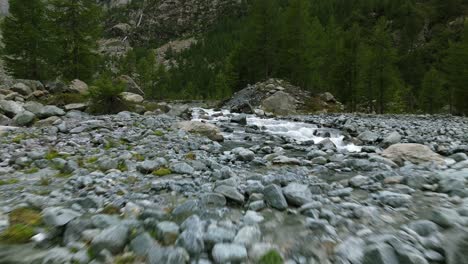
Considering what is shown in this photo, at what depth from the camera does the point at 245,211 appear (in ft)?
13.0

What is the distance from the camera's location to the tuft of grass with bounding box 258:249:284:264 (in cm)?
264

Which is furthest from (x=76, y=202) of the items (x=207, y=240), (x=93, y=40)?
(x=93, y=40)

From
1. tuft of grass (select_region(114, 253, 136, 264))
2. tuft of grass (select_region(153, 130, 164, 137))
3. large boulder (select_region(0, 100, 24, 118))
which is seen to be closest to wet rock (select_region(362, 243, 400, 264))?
tuft of grass (select_region(114, 253, 136, 264))

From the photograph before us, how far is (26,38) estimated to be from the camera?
23.4 meters

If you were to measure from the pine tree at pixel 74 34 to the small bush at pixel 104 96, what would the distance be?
38.1ft

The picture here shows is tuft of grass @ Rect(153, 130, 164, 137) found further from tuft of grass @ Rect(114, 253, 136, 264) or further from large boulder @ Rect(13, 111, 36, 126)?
tuft of grass @ Rect(114, 253, 136, 264)

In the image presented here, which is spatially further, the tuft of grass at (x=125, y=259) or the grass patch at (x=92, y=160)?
the grass patch at (x=92, y=160)

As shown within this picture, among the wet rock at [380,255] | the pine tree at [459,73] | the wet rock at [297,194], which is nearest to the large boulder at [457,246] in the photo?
the wet rock at [380,255]

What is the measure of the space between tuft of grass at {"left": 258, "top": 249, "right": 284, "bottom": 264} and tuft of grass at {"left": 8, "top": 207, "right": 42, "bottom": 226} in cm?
251

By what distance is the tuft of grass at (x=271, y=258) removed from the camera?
8.67 ft

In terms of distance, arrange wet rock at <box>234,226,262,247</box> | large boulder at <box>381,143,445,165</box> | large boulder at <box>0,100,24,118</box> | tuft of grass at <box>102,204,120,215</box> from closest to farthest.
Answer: wet rock at <box>234,226,262,247</box> → tuft of grass at <box>102,204,120,215</box> → large boulder at <box>381,143,445,165</box> → large boulder at <box>0,100,24,118</box>

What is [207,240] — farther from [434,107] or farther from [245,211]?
[434,107]

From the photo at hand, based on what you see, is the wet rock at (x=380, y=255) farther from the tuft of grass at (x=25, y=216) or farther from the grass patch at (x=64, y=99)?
the grass patch at (x=64, y=99)

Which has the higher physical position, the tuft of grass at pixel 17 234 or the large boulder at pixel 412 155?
the tuft of grass at pixel 17 234
